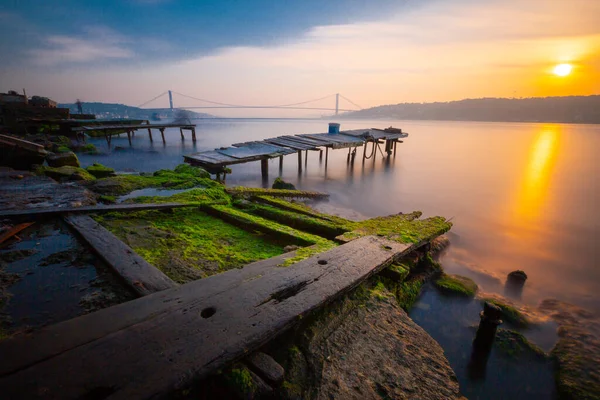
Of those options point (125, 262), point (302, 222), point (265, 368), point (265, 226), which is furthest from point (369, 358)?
point (302, 222)

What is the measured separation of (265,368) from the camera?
1804 millimetres

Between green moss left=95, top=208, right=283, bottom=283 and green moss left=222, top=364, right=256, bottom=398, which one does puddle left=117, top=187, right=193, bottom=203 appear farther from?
green moss left=222, top=364, right=256, bottom=398

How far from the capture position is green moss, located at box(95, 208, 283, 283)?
3514 mm

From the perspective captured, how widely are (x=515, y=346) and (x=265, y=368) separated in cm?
494

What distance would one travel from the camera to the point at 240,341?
5.97 ft

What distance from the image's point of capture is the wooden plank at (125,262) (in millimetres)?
2512

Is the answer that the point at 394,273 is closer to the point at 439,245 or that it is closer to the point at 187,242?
the point at 187,242

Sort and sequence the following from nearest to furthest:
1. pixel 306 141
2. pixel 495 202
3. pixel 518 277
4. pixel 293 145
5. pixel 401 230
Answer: pixel 401 230, pixel 518 277, pixel 495 202, pixel 293 145, pixel 306 141

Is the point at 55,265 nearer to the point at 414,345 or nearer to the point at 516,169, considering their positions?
the point at 414,345

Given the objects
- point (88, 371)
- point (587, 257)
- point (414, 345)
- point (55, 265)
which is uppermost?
point (88, 371)

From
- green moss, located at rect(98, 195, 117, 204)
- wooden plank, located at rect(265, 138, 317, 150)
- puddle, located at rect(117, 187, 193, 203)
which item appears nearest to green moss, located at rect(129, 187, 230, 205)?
green moss, located at rect(98, 195, 117, 204)

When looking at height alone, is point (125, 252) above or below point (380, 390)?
above

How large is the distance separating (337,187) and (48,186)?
14.9 metres

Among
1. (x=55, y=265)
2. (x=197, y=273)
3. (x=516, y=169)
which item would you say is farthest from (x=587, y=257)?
(x=516, y=169)
